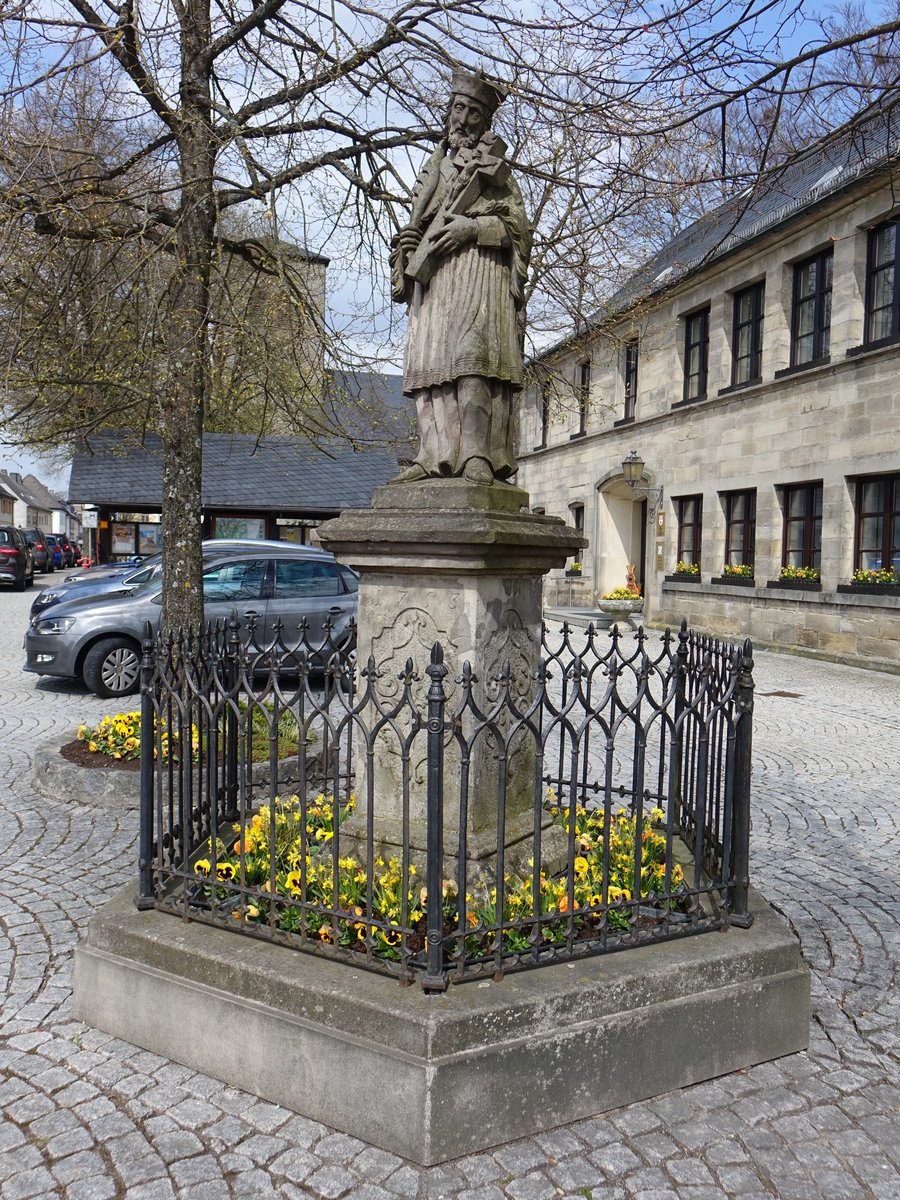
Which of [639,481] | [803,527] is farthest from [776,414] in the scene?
[639,481]

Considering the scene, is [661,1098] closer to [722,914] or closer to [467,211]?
[722,914]

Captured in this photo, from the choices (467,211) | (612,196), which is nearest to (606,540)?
(612,196)

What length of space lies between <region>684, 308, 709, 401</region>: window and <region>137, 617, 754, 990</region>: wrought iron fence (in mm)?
15919

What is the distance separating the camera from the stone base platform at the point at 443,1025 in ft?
8.63

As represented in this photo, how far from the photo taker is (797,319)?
Answer: 16.0 metres

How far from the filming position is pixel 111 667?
33.1ft

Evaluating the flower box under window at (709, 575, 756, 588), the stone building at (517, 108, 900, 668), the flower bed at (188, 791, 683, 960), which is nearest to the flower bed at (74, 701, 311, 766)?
the flower bed at (188, 791, 683, 960)

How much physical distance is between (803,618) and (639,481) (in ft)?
20.9

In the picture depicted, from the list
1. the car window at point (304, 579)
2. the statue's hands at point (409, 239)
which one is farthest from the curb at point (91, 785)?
the car window at point (304, 579)

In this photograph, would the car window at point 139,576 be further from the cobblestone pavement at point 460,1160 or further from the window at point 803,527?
the window at point 803,527

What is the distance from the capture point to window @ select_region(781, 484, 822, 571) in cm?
1536

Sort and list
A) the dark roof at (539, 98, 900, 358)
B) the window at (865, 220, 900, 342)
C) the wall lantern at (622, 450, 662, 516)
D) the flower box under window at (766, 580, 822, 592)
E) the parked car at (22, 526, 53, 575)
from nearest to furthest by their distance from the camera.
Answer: the dark roof at (539, 98, 900, 358), the window at (865, 220, 900, 342), the flower box under window at (766, 580, 822, 592), the wall lantern at (622, 450, 662, 516), the parked car at (22, 526, 53, 575)

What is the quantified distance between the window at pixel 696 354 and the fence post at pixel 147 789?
17.1m

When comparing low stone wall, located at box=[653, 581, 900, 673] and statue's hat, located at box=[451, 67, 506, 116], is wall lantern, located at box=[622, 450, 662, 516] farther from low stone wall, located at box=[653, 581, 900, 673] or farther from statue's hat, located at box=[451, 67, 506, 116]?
statue's hat, located at box=[451, 67, 506, 116]
